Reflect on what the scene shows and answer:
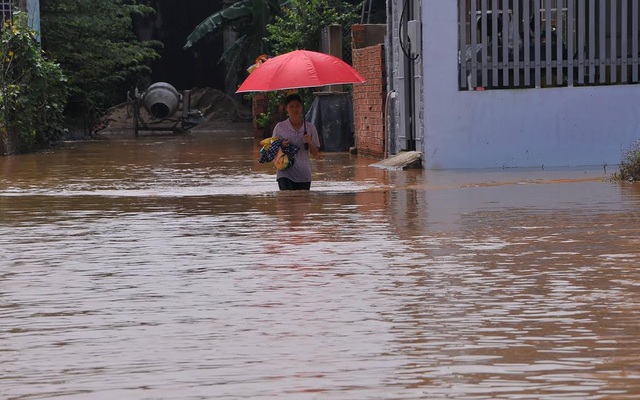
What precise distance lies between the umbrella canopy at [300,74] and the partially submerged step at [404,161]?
2.97 metres

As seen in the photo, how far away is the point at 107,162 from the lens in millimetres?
23547

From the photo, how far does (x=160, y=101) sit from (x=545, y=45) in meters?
21.0

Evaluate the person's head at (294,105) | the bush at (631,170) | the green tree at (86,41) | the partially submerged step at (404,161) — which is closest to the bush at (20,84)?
the green tree at (86,41)

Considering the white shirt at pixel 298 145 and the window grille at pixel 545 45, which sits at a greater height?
the window grille at pixel 545 45

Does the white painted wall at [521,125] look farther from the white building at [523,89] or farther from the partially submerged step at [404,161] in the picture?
the partially submerged step at [404,161]

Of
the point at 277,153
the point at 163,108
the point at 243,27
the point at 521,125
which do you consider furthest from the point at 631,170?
the point at 243,27

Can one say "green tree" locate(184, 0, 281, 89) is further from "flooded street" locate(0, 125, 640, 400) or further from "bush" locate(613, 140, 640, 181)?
"flooded street" locate(0, 125, 640, 400)

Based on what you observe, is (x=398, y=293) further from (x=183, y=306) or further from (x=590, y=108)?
(x=590, y=108)

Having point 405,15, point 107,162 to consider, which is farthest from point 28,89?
point 405,15

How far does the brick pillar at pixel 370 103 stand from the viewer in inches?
887

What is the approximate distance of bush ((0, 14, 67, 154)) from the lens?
2677 cm

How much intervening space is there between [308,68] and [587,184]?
3.29m

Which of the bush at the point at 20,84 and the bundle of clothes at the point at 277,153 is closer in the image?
the bundle of clothes at the point at 277,153

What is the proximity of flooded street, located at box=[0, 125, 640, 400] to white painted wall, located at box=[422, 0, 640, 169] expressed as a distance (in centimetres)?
291
